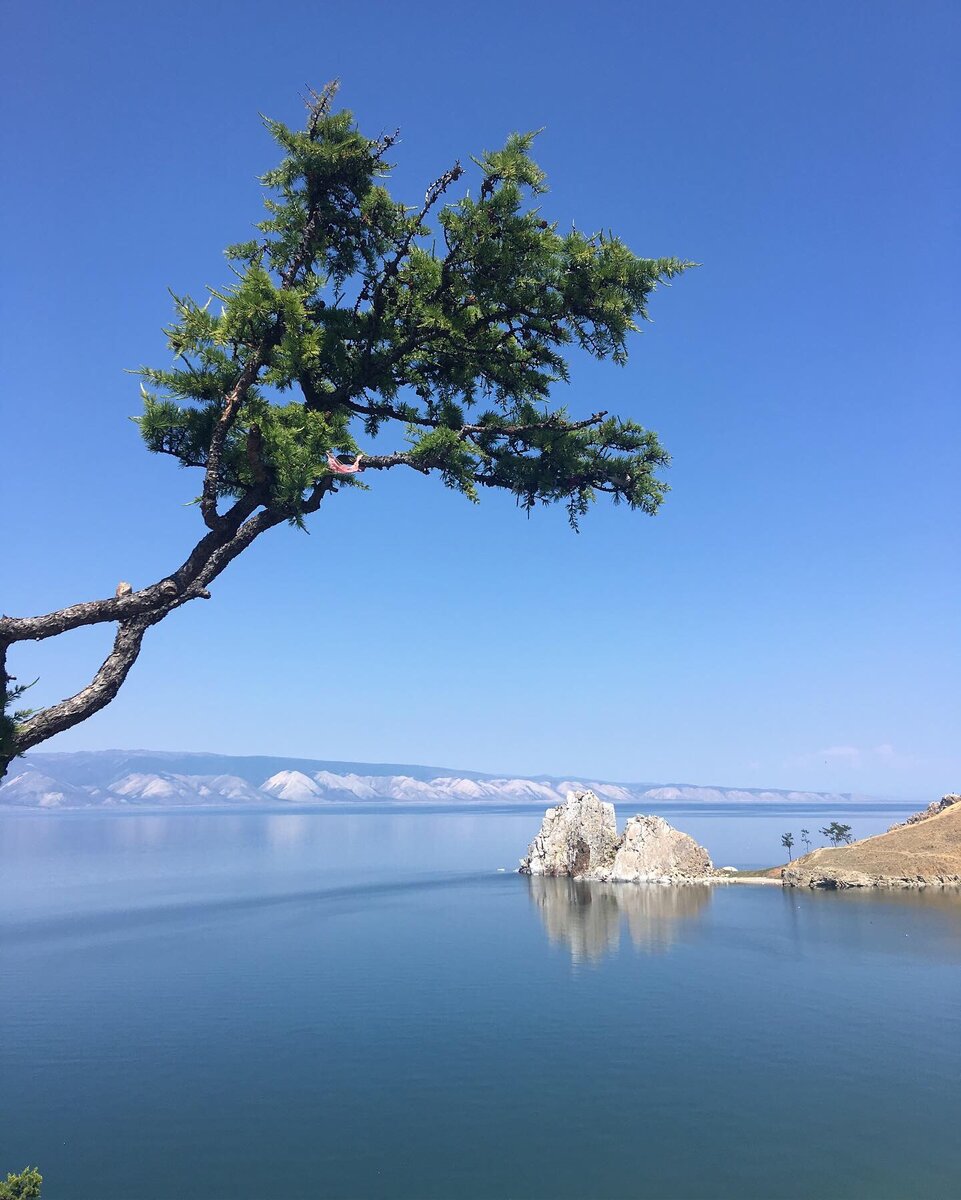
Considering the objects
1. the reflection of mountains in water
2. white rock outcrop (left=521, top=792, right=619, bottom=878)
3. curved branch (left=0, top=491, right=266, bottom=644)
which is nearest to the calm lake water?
the reflection of mountains in water

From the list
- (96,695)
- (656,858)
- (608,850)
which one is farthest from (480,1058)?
(608,850)

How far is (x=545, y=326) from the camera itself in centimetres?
1112

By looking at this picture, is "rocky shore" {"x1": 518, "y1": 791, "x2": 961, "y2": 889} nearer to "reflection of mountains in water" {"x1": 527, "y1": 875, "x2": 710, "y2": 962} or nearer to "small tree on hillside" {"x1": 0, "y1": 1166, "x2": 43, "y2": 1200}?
"reflection of mountains in water" {"x1": 527, "y1": 875, "x2": 710, "y2": 962}

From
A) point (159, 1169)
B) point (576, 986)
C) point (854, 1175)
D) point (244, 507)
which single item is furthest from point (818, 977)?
point (244, 507)

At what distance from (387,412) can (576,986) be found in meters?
61.0

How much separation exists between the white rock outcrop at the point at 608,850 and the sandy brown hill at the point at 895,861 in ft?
59.1

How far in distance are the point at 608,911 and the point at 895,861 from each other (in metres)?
57.2

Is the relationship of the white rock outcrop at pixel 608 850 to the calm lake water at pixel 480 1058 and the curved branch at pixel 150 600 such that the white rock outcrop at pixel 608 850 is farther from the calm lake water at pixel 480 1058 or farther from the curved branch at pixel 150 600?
the curved branch at pixel 150 600

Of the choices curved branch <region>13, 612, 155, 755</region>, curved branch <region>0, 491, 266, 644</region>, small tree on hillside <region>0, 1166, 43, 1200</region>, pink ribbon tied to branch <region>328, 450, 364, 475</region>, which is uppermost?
pink ribbon tied to branch <region>328, 450, 364, 475</region>

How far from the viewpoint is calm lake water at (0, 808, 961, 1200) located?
29.7 metres

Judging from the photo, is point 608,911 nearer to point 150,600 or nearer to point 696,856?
point 696,856

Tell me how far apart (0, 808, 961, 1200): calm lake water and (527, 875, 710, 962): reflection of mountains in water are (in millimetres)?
972

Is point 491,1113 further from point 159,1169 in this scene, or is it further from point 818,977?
point 818,977

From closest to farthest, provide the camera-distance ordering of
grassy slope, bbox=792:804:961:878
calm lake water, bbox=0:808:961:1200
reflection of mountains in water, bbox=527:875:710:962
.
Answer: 1. calm lake water, bbox=0:808:961:1200
2. reflection of mountains in water, bbox=527:875:710:962
3. grassy slope, bbox=792:804:961:878
